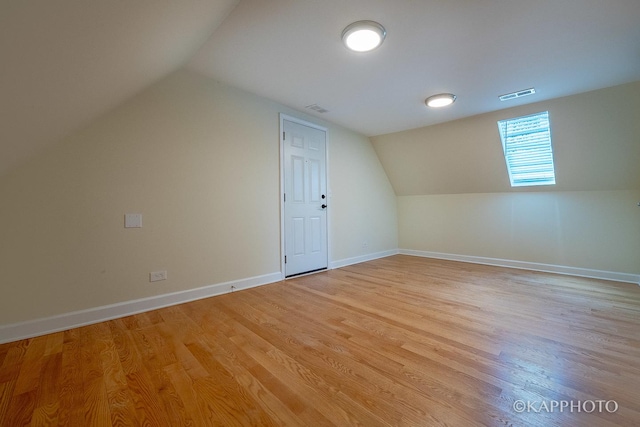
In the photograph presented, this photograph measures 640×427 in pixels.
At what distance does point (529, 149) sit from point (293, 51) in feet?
12.1

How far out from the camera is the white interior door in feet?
11.9

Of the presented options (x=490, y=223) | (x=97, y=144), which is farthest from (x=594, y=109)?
(x=97, y=144)

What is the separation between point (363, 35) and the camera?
2.02 meters

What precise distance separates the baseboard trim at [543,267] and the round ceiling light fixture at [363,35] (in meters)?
4.05

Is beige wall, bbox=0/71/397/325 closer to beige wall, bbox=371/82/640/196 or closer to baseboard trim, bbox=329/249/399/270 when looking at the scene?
baseboard trim, bbox=329/249/399/270

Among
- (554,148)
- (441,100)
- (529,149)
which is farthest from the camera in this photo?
(529,149)

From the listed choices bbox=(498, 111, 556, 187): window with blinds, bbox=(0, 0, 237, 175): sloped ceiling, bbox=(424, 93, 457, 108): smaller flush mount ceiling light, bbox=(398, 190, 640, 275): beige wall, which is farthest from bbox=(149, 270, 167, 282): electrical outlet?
bbox=(498, 111, 556, 187): window with blinds

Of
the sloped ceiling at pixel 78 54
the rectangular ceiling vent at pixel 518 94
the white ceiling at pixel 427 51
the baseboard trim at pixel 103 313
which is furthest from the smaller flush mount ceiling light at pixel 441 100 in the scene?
the baseboard trim at pixel 103 313

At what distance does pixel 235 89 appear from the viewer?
312 cm

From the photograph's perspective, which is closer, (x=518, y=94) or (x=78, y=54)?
(x=78, y=54)

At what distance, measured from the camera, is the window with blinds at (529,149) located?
357 centimetres

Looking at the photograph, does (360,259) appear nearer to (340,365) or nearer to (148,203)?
(340,365)

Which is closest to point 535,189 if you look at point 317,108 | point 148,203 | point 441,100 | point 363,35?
point 441,100

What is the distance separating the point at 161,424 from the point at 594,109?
4891mm
